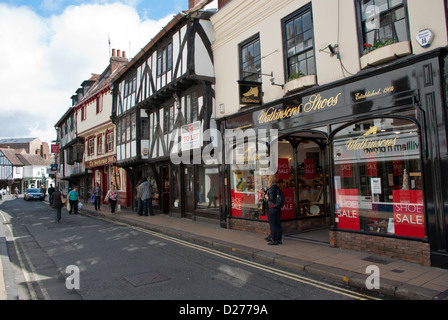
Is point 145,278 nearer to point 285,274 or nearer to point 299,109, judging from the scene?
point 285,274

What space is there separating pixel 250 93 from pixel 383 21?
12.8ft

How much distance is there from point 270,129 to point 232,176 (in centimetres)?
247

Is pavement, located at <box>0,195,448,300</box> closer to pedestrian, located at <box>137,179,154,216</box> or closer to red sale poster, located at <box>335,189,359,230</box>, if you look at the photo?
red sale poster, located at <box>335,189,359,230</box>

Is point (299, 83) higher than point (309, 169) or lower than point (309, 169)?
higher

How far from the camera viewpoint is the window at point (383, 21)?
617 centimetres

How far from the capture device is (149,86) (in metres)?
15.8

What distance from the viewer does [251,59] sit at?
1044 centimetres

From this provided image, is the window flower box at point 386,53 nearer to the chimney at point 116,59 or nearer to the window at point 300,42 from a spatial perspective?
the window at point 300,42

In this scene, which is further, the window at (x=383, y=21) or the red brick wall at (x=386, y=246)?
the window at (x=383, y=21)

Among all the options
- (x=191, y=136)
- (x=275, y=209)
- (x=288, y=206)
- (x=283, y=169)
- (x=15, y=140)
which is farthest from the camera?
(x=15, y=140)

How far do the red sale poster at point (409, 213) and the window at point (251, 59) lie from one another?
561 cm

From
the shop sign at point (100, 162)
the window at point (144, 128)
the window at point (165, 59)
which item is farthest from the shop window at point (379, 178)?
the shop sign at point (100, 162)

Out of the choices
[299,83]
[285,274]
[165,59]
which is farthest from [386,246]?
[165,59]
